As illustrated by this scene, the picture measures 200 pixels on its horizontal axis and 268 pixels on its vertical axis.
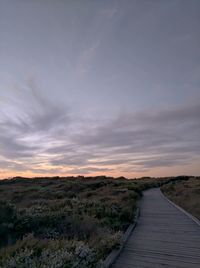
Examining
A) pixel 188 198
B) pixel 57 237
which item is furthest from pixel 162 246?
pixel 188 198

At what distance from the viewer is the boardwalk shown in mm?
6946

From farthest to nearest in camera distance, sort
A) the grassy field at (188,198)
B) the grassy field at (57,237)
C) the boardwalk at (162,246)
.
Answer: the grassy field at (188,198), the boardwalk at (162,246), the grassy field at (57,237)

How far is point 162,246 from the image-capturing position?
8508mm

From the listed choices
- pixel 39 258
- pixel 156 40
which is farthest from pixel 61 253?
pixel 156 40

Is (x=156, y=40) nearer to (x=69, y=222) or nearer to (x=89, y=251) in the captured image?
(x=69, y=222)

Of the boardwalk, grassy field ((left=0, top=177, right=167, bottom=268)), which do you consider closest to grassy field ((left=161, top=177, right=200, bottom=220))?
the boardwalk

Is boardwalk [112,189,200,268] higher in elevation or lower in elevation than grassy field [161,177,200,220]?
lower

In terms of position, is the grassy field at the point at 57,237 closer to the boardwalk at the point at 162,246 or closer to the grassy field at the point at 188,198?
the boardwalk at the point at 162,246

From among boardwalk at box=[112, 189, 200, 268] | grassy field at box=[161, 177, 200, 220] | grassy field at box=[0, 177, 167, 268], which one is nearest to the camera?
grassy field at box=[0, 177, 167, 268]

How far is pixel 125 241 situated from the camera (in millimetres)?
9125

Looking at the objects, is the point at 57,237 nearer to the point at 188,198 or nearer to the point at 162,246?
the point at 162,246

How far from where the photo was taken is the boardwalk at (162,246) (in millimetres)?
6946

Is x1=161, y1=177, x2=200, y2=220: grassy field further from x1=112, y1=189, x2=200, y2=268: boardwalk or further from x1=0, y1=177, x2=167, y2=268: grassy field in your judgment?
x1=0, y1=177, x2=167, y2=268: grassy field

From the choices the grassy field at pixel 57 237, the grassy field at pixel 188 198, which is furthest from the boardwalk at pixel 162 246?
the grassy field at pixel 188 198
